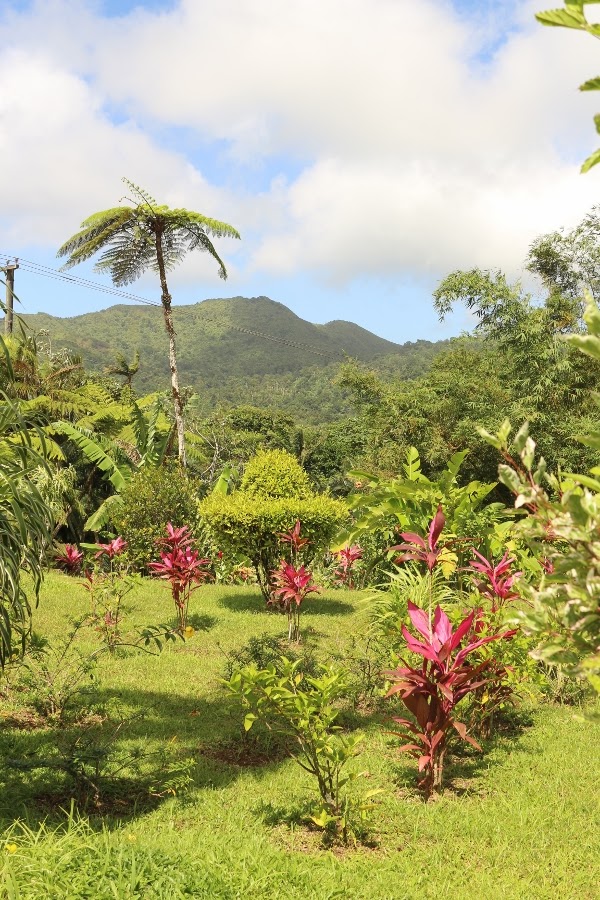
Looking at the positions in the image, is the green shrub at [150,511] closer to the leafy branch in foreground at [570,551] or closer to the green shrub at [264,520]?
the green shrub at [264,520]

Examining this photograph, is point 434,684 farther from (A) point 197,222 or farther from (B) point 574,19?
(A) point 197,222

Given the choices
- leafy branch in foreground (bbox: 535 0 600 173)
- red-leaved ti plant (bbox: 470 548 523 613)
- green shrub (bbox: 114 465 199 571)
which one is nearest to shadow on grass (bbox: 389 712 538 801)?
red-leaved ti plant (bbox: 470 548 523 613)

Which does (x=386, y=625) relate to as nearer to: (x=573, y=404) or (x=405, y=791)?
(x=405, y=791)

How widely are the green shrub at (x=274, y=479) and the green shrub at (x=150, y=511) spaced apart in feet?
7.79

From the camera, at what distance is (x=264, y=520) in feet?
30.7

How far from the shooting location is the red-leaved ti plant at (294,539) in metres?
8.48

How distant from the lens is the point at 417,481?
22.9ft

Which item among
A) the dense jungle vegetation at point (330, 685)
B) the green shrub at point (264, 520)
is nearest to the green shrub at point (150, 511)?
the dense jungle vegetation at point (330, 685)

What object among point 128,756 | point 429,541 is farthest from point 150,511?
point 429,541

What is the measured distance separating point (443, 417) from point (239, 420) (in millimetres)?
29419

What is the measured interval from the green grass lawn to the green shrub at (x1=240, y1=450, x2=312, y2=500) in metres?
3.95

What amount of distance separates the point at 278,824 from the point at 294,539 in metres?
4.78

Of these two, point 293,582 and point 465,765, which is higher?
point 293,582

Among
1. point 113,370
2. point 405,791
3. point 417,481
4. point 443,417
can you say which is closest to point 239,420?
point 113,370
